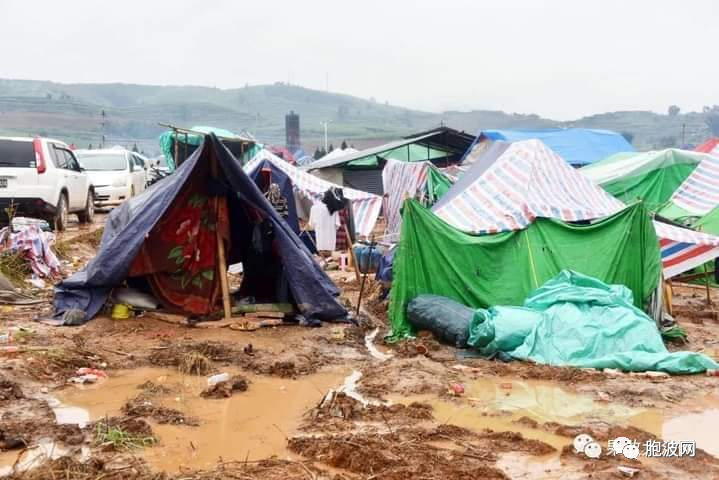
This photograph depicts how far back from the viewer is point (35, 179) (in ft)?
41.9

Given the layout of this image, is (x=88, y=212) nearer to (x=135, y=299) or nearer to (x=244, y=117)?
(x=135, y=299)

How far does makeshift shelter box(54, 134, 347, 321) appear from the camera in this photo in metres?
8.51

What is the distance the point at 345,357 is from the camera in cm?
769

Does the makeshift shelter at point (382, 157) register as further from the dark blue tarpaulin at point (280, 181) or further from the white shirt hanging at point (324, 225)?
the white shirt hanging at point (324, 225)

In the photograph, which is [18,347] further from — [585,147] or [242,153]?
[585,147]

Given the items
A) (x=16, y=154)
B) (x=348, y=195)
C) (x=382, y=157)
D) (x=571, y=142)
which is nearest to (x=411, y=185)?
(x=348, y=195)

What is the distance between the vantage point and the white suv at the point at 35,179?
12.5 m

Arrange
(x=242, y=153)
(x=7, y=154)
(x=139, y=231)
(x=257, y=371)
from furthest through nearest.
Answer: (x=242, y=153) → (x=7, y=154) → (x=139, y=231) → (x=257, y=371)

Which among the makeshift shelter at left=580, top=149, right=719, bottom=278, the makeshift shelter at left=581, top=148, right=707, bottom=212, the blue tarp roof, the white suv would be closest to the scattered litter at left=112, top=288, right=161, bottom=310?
the white suv

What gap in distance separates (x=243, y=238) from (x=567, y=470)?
578 cm

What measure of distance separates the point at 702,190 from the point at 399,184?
6451mm

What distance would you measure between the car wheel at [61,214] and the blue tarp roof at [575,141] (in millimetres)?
12403

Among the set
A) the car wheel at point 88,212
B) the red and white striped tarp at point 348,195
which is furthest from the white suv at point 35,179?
the red and white striped tarp at point 348,195

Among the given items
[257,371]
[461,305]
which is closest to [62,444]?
[257,371]
